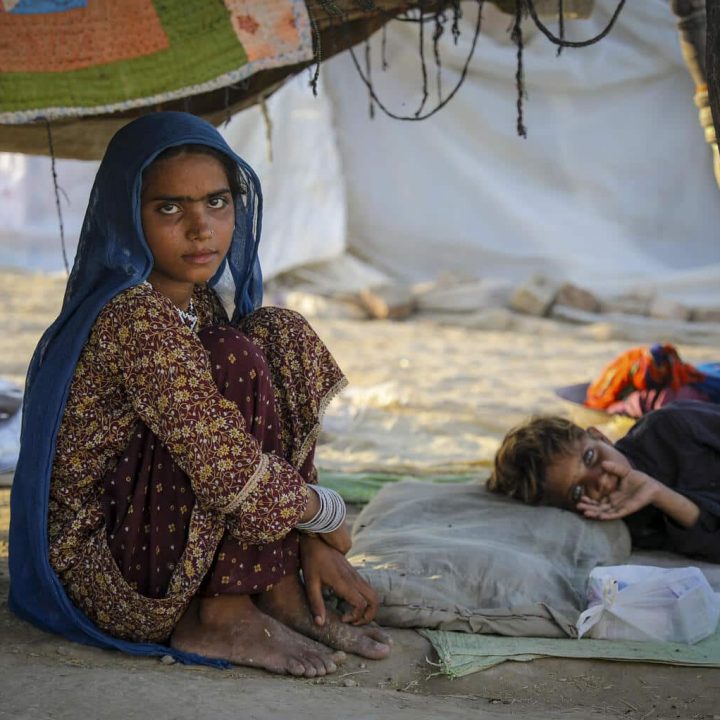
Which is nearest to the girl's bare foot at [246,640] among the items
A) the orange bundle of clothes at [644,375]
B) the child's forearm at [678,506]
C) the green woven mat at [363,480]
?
the child's forearm at [678,506]

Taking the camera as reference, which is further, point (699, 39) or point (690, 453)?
point (699, 39)

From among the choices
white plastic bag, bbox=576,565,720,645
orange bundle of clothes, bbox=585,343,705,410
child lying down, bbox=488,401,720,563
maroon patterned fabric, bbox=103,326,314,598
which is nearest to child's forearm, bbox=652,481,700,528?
child lying down, bbox=488,401,720,563

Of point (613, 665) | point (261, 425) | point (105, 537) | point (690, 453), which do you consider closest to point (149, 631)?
point (105, 537)

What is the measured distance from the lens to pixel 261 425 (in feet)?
7.27

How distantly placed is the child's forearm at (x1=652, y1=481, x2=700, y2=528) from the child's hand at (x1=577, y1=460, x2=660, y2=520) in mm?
15

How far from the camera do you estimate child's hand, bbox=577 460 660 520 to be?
295 centimetres

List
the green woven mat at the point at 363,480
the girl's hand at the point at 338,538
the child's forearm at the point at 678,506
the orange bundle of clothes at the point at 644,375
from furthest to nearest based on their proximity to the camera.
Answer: the orange bundle of clothes at the point at 644,375
the green woven mat at the point at 363,480
the child's forearm at the point at 678,506
the girl's hand at the point at 338,538

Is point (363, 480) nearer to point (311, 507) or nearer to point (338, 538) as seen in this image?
point (338, 538)

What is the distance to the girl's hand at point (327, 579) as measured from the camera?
7.68ft

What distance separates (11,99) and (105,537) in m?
1.26

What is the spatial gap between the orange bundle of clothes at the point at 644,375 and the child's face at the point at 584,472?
128 centimetres

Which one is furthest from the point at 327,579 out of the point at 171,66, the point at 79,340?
the point at 171,66

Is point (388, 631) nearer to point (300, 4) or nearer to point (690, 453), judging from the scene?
point (690, 453)

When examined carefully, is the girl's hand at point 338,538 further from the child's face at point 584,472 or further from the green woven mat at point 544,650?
the child's face at point 584,472
